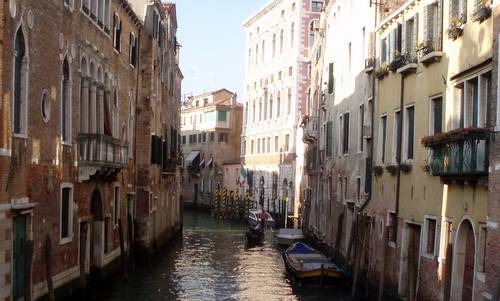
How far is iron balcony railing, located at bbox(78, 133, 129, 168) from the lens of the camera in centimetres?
1398

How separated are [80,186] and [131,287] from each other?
3650 mm

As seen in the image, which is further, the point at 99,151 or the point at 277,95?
the point at 277,95

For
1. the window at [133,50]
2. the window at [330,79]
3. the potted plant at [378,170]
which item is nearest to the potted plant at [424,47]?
the potted plant at [378,170]

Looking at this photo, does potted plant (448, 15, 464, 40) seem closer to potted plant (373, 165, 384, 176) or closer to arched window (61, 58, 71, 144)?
potted plant (373, 165, 384, 176)

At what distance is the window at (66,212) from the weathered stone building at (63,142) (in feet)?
0.06

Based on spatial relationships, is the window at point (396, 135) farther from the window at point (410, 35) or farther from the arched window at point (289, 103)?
the arched window at point (289, 103)

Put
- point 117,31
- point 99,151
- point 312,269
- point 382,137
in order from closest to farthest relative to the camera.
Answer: point 99,151, point 382,137, point 312,269, point 117,31

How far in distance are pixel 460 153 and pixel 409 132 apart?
131 inches

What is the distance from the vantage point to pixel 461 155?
1009cm

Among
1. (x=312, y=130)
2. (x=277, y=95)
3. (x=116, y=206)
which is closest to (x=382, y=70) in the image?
(x=116, y=206)

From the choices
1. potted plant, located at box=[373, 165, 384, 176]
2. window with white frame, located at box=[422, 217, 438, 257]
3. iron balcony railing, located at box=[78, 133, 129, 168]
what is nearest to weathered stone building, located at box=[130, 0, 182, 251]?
iron balcony railing, located at box=[78, 133, 129, 168]

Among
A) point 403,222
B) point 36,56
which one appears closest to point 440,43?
point 403,222

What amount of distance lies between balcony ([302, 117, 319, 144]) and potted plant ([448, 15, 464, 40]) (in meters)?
15.2

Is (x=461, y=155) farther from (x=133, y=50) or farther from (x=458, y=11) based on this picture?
(x=133, y=50)
